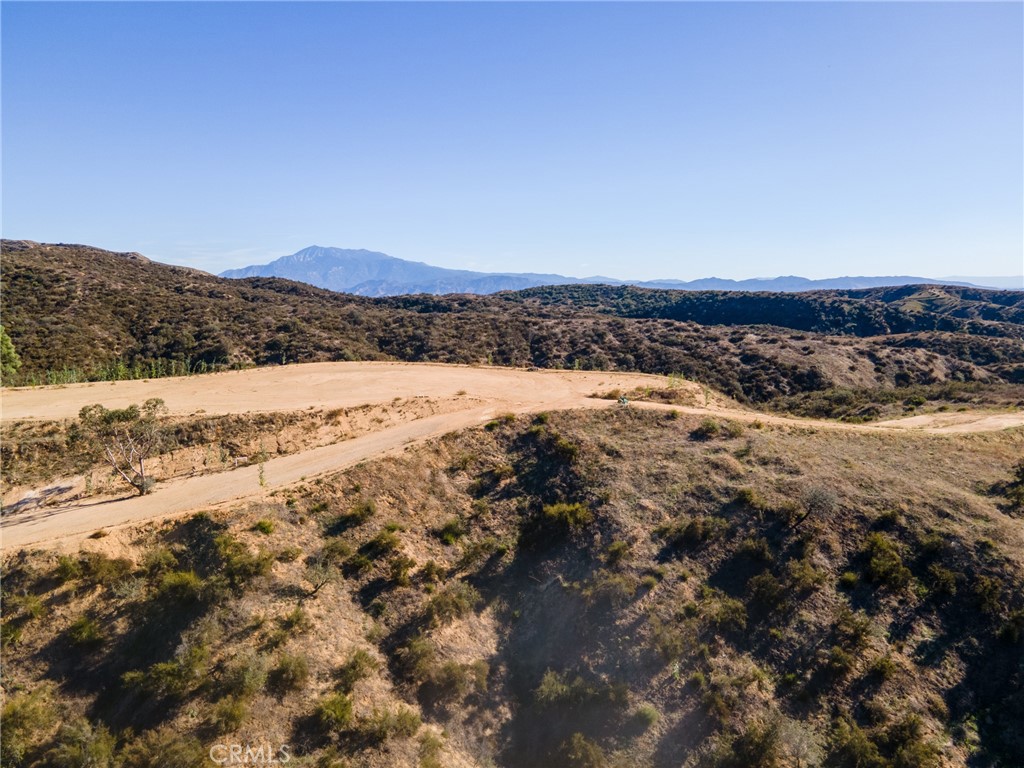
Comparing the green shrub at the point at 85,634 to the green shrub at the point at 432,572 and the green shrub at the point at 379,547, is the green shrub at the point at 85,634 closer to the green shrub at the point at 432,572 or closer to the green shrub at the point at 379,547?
the green shrub at the point at 379,547

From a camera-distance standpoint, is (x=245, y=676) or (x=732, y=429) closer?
(x=245, y=676)

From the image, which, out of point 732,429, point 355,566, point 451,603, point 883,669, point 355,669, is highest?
point 732,429

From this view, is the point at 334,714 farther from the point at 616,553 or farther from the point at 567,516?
the point at 616,553

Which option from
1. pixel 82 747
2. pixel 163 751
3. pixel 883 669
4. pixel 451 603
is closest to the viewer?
pixel 82 747

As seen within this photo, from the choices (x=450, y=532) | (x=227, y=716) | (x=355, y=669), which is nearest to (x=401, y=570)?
(x=450, y=532)

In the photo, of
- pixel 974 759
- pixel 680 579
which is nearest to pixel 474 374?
pixel 680 579

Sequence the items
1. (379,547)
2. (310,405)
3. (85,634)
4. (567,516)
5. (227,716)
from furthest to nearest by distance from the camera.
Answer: (310,405), (567,516), (379,547), (85,634), (227,716)

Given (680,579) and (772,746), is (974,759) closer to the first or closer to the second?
(772,746)

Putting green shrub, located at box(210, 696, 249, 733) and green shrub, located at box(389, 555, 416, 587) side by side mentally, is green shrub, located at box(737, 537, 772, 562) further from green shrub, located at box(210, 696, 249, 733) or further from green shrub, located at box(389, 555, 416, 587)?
green shrub, located at box(210, 696, 249, 733)

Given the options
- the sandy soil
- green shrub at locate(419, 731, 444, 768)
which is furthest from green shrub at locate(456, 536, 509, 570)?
the sandy soil
